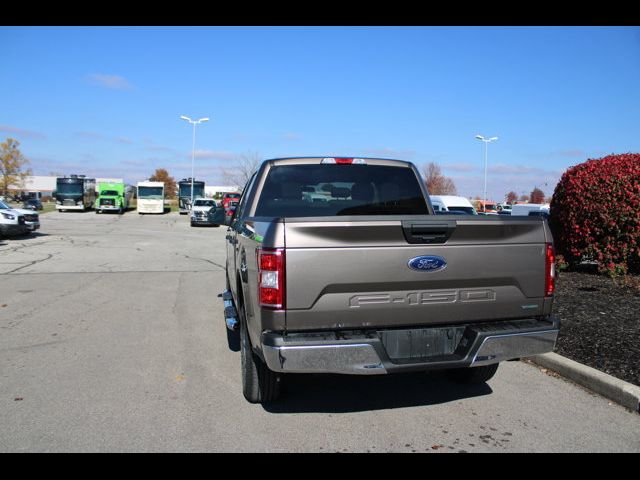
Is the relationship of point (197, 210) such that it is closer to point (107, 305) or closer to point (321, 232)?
point (107, 305)

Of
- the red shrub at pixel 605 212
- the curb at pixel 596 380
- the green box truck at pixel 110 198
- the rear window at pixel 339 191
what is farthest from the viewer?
the green box truck at pixel 110 198

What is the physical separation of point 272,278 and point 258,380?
1.15 meters

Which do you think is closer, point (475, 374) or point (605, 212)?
point (475, 374)

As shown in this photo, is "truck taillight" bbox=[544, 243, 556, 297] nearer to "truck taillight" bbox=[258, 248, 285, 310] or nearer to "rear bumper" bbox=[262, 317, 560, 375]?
"rear bumper" bbox=[262, 317, 560, 375]

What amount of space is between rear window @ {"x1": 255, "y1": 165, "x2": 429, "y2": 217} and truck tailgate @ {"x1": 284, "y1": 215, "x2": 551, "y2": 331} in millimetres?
1551

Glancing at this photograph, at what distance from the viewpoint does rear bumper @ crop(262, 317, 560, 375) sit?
10.5 feet

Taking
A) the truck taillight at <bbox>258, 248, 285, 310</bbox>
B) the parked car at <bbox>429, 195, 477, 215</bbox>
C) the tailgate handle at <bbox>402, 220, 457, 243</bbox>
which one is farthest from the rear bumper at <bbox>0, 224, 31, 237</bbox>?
the tailgate handle at <bbox>402, 220, 457, 243</bbox>

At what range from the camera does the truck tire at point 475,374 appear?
4.45m

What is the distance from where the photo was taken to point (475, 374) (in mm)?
4508

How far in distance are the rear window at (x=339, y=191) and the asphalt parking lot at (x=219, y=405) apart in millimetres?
→ 1637

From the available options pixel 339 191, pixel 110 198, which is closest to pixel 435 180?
pixel 110 198

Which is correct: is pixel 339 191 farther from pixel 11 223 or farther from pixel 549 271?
pixel 11 223

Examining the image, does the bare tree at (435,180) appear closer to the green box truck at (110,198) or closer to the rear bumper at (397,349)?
the green box truck at (110,198)

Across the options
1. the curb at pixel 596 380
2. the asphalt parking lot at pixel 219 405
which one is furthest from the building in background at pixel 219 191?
the curb at pixel 596 380
